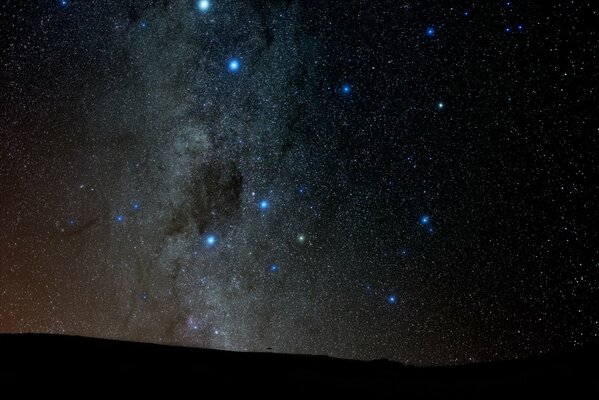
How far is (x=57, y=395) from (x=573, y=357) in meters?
3.18

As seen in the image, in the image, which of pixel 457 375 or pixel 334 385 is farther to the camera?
pixel 457 375

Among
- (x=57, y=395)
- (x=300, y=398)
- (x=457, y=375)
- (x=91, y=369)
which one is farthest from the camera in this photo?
(x=457, y=375)

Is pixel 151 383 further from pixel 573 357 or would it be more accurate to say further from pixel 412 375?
pixel 573 357

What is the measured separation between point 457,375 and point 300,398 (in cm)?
132

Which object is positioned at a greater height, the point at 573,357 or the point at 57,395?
the point at 573,357

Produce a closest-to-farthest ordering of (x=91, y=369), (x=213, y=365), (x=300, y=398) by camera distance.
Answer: (x=300, y=398) → (x=91, y=369) → (x=213, y=365)

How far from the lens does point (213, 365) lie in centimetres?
262

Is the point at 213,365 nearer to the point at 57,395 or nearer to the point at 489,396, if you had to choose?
the point at 57,395

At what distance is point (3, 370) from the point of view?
2.12 metres

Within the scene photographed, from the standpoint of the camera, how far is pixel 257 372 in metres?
2.51

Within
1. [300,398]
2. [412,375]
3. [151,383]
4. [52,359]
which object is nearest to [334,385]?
[300,398]

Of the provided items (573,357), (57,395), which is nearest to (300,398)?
(57,395)

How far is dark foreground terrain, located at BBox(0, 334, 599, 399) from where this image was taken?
85.2 inches

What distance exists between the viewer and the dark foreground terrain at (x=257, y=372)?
85.2 inches
